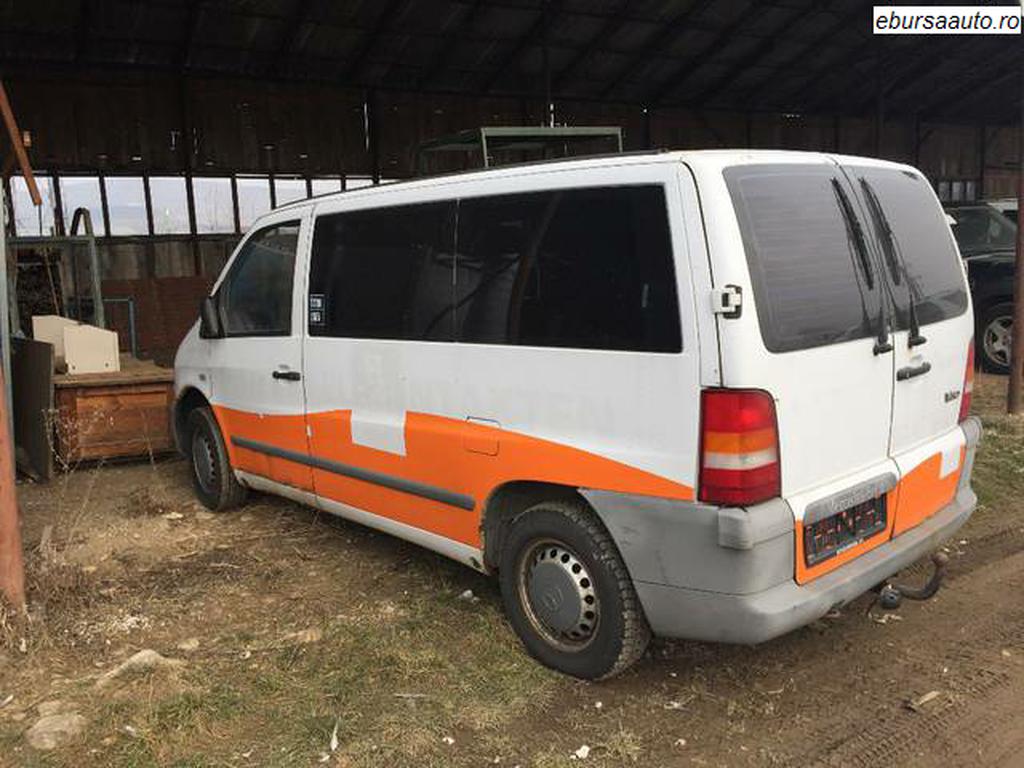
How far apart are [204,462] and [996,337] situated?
8.15 metres

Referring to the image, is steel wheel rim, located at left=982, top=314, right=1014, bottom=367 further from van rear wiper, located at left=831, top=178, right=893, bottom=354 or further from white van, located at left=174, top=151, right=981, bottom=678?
van rear wiper, located at left=831, top=178, right=893, bottom=354

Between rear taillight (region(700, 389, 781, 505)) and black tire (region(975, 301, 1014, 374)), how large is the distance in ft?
25.3

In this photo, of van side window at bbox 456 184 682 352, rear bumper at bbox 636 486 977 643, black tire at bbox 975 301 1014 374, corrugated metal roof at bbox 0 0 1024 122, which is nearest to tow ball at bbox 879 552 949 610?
rear bumper at bbox 636 486 977 643

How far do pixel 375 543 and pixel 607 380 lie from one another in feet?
7.82

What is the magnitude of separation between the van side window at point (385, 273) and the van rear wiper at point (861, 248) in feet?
4.98

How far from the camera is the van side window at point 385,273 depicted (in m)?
3.62

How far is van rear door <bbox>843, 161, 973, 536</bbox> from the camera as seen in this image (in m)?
3.18

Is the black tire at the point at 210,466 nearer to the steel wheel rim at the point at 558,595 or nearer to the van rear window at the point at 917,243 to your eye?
the steel wheel rim at the point at 558,595

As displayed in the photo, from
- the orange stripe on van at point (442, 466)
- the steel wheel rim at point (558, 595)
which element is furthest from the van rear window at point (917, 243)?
the steel wheel rim at point (558, 595)

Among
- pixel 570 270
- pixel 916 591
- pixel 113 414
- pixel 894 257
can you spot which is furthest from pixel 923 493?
pixel 113 414

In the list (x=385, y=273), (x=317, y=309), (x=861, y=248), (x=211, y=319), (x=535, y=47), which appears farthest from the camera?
(x=535, y=47)

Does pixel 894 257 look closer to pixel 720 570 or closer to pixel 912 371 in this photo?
pixel 912 371

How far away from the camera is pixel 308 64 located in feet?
45.0

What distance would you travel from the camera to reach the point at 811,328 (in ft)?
9.23
